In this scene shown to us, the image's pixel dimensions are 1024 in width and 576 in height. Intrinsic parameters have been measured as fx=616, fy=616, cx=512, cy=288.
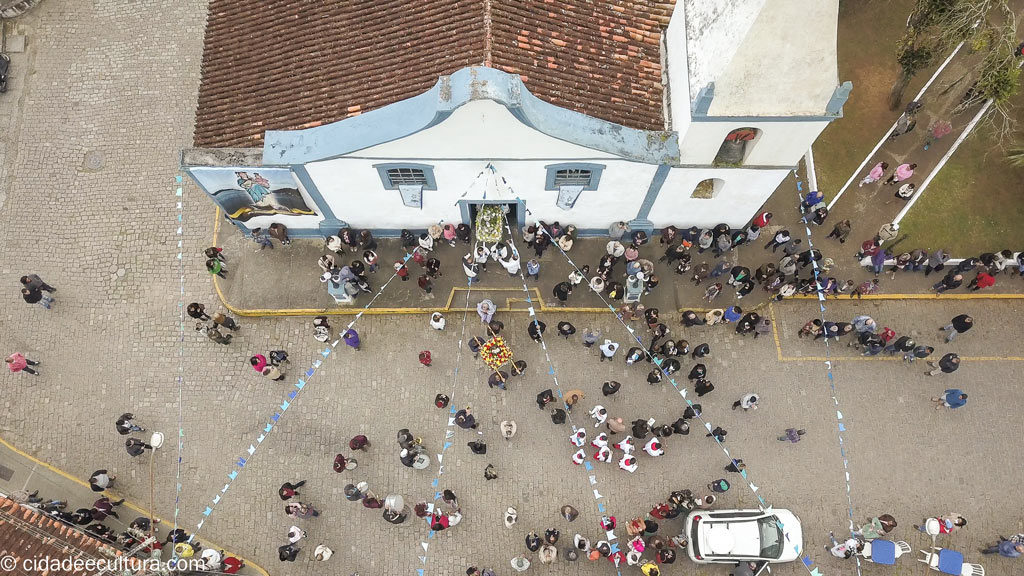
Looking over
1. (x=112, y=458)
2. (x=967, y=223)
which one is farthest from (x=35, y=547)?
(x=967, y=223)

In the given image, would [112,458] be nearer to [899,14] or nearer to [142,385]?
[142,385]

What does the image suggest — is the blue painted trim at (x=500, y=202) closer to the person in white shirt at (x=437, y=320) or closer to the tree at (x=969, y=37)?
the person in white shirt at (x=437, y=320)

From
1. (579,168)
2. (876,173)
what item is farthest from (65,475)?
(876,173)

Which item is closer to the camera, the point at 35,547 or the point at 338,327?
the point at 35,547

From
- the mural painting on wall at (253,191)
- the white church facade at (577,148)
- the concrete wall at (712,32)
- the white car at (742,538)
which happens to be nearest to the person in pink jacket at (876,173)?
the white church facade at (577,148)

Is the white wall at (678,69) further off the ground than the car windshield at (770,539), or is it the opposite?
the white wall at (678,69)

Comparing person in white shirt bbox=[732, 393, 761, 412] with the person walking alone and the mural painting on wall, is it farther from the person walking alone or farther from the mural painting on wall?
the mural painting on wall
